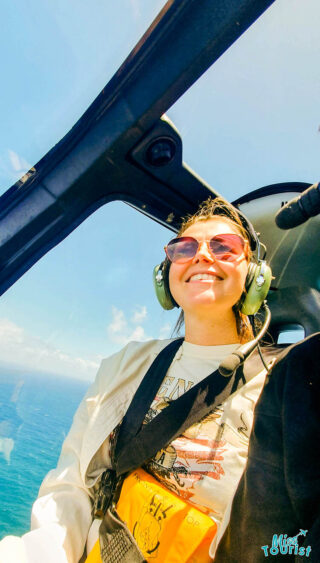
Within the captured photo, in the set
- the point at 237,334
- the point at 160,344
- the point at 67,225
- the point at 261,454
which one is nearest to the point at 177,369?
the point at 160,344

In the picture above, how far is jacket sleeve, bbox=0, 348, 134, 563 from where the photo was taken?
755 millimetres

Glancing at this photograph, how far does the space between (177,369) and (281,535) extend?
0.70m

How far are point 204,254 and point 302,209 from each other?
0.48 metres

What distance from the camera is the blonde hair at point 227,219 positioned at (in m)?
1.32

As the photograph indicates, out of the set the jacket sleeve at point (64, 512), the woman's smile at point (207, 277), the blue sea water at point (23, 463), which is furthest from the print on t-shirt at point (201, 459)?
Answer: the blue sea water at point (23, 463)

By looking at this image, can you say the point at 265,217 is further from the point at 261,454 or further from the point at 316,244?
the point at 261,454

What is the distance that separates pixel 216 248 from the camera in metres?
1.19

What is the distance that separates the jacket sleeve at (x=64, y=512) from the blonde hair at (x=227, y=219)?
70 centimetres

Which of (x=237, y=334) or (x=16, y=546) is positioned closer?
(x=16, y=546)

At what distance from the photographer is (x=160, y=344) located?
4.61 feet

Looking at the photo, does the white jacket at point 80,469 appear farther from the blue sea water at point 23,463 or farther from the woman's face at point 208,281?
the blue sea water at point 23,463

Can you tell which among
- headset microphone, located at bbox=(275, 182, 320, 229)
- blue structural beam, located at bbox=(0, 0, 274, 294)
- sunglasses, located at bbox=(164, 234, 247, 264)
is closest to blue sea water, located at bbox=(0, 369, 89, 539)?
blue structural beam, located at bbox=(0, 0, 274, 294)

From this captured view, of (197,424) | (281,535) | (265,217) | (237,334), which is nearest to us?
(281,535)

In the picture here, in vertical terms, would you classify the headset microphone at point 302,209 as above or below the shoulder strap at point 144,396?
above
